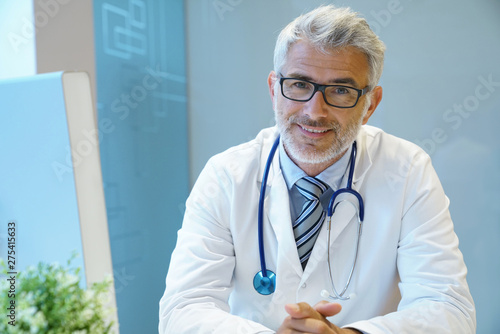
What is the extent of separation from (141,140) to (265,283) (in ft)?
3.67

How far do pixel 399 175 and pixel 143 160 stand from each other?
1252mm

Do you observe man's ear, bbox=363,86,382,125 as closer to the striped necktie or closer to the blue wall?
the striped necktie

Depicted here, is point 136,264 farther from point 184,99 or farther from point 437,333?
point 437,333

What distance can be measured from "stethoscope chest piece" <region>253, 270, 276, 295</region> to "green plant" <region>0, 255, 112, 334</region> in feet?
2.78

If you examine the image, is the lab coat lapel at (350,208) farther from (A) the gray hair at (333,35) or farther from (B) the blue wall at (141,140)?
(B) the blue wall at (141,140)

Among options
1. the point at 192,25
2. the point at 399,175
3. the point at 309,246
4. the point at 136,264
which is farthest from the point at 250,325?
the point at 192,25

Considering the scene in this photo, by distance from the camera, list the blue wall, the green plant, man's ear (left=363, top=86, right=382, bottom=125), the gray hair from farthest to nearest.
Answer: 1. the blue wall
2. man's ear (left=363, top=86, right=382, bottom=125)
3. the gray hair
4. the green plant

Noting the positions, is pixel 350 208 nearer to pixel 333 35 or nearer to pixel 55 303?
pixel 333 35

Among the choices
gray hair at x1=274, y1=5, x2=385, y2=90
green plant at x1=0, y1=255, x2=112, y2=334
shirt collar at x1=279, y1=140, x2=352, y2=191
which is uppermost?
gray hair at x1=274, y1=5, x2=385, y2=90

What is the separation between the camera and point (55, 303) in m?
0.49

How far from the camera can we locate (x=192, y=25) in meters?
2.52

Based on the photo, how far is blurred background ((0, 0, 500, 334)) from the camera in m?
2.02

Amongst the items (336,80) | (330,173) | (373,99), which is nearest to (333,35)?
(336,80)

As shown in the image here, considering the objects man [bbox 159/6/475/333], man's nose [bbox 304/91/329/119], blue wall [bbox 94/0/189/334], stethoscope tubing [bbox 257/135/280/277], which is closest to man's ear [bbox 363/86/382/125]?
man [bbox 159/6/475/333]
